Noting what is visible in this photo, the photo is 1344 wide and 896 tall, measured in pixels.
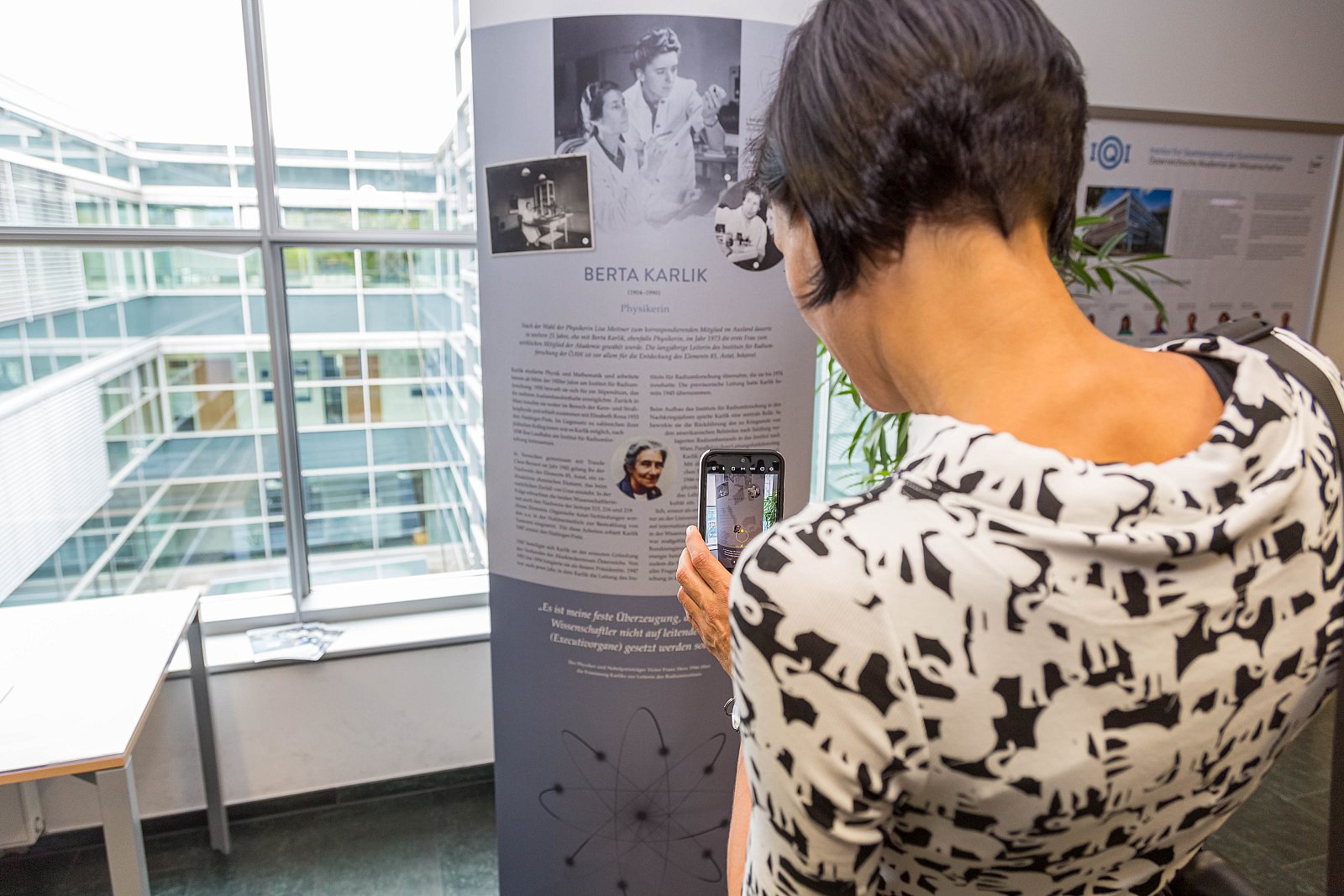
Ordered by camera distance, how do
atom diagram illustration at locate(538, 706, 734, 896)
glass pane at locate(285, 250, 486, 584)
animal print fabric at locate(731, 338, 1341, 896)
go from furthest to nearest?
glass pane at locate(285, 250, 486, 584), atom diagram illustration at locate(538, 706, 734, 896), animal print fabric at locate(731, 338, 1341, 896)

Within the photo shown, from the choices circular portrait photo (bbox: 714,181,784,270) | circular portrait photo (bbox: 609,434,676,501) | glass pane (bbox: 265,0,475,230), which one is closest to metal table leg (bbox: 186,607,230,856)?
glass pane (bbox: 265,0,475,230)

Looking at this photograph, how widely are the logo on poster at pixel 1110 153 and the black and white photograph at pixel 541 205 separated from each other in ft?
6.65

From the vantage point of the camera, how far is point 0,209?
7.35ft

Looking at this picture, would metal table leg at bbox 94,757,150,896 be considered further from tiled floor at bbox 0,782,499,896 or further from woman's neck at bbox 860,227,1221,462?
woman's neck at bbox 860,227,1221,462

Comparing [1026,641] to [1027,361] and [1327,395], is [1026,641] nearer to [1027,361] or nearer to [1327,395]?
[1027,361]

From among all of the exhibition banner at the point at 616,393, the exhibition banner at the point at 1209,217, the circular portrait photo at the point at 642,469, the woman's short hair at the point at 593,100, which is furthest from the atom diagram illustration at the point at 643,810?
the exhibition banner at the point at 1209,217

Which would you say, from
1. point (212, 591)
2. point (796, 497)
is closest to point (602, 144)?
point (796, 497)

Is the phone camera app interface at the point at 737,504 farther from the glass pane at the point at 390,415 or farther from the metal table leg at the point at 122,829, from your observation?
the glass pane at the point at 390,415

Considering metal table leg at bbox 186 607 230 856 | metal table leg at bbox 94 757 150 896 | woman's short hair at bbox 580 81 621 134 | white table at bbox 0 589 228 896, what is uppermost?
woman's short hair at bbox 580 81 621 134

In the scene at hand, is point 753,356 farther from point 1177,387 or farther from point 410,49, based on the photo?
point 410,49

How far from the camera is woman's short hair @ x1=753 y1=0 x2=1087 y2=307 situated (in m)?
0.53

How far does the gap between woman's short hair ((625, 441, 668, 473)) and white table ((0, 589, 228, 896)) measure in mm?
1052

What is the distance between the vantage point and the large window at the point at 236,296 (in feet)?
7.66

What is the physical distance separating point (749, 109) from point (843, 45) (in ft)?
3.23
